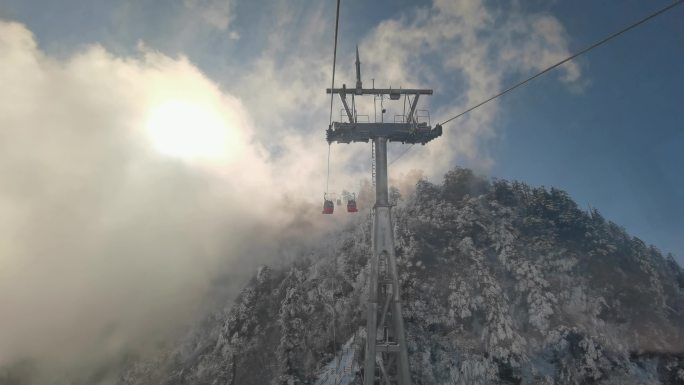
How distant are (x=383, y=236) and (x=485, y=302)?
144ft

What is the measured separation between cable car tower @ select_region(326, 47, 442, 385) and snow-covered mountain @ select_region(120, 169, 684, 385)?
37.1m

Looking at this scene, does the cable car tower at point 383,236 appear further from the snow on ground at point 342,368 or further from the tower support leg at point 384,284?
the snow on ground at point 342,368

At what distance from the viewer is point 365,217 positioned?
280 ft

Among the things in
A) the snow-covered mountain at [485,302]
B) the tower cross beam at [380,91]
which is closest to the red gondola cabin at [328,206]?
the tower cross beam at [380,91]

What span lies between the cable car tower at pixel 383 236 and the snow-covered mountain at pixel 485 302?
37073mm

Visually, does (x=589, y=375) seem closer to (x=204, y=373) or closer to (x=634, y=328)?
(x=634, y=328)

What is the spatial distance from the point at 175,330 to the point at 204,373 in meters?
42.5

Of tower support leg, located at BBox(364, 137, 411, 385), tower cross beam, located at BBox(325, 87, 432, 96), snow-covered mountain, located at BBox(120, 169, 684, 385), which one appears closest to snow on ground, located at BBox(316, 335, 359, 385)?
snow-covered mountain, located at BBox(120, 169, 684, 385)

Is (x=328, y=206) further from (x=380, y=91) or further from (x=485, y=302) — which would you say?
(x=485, y=302)

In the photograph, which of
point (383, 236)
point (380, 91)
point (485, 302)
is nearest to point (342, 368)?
point (485, 302)

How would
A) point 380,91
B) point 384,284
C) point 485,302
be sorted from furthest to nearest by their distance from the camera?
point 485,302 → point 380,91 → point 384,284

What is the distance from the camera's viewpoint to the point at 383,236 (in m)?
22.6

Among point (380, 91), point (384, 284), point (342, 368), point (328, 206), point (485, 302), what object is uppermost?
point (380, 91)

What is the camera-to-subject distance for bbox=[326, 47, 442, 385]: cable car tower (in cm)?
2053
